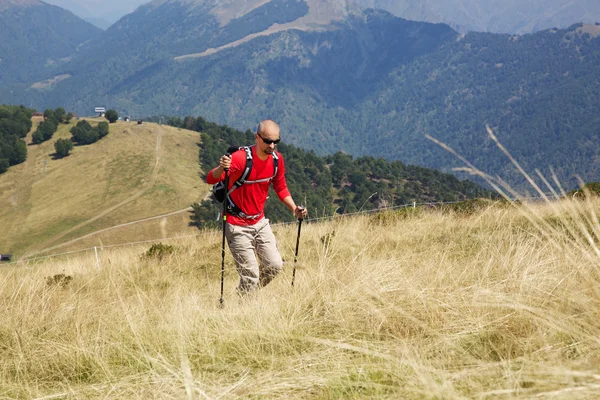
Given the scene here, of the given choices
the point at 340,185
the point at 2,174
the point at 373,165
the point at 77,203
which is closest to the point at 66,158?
the point at 2,174

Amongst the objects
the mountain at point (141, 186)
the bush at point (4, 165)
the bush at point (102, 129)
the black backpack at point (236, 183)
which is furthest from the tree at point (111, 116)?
Answer: the black backpack at point (236, 183)

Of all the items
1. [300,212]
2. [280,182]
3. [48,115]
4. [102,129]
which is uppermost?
[48,115]

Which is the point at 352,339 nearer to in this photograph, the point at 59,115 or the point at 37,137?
the point at 37,137

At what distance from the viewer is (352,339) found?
12.0 ft

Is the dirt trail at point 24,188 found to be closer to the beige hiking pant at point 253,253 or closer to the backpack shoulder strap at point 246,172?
the beige hiking pant at point 253,253

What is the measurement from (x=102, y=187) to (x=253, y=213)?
145 metres

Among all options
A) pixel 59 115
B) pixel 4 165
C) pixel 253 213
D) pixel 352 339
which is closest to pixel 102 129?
pixel 59 115

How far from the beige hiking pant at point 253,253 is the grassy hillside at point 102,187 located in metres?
112

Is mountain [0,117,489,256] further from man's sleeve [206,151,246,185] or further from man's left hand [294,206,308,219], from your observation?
man's sleeve [206,151,246,185]

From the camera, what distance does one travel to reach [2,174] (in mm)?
154125

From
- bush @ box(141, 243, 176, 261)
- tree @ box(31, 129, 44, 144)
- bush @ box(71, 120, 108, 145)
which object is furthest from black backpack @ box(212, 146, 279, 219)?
tree @ box(31, 129, 44, 144)

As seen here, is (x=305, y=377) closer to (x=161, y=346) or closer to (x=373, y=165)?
(x=161, y=346)

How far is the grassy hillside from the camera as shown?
12394 cm

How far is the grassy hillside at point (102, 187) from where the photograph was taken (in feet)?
407
